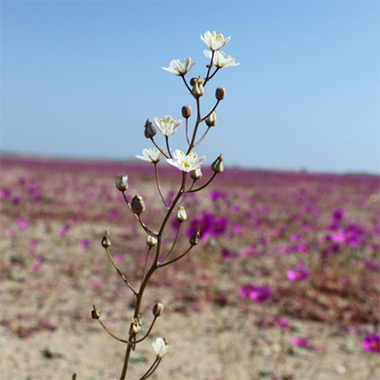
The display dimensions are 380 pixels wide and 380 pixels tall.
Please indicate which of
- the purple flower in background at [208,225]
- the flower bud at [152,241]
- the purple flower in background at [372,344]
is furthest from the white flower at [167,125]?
the purple flower in background at [372,344]

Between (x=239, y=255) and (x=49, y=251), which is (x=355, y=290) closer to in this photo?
(x=239, y=255)

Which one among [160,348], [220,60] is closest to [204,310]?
[160,348]

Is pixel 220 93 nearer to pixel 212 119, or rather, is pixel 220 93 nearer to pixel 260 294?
pixel 212 119

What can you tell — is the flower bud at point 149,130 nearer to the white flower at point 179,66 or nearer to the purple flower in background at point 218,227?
the white flower at point 179,66

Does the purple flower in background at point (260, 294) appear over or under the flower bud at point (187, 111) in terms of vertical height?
under

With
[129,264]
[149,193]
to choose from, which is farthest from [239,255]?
[149,193]

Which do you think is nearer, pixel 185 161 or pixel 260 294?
pixel 185 161

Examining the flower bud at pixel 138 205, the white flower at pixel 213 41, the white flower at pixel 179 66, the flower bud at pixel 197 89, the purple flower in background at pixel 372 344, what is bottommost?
the purple flower in background at pixel 372 344
